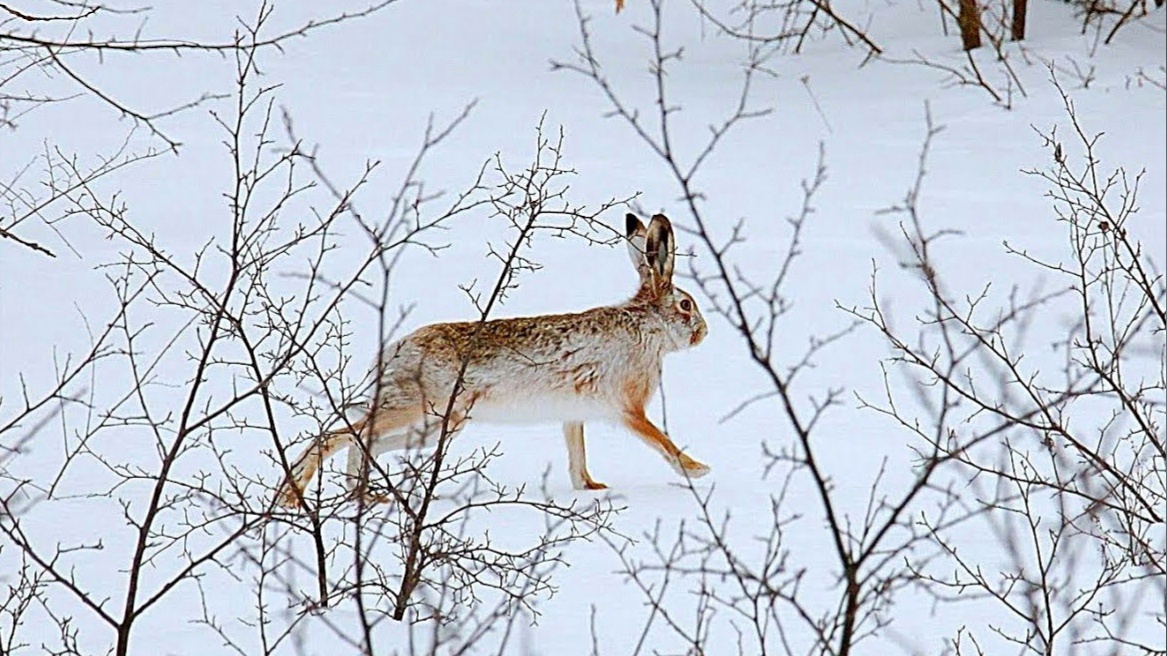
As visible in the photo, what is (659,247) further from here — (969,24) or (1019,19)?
(1019,19)

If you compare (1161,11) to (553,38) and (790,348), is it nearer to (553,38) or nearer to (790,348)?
(553,38)

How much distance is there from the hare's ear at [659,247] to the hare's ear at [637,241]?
3cm

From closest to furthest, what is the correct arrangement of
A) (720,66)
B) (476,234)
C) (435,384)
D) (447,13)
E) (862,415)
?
1. (435,384)
2. (862,415)
3. (476,234)
4. (720,66)
5. (447,13)

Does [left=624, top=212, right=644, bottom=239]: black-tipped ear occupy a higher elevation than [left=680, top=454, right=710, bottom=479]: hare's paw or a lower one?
higher

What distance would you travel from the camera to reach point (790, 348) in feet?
37.4

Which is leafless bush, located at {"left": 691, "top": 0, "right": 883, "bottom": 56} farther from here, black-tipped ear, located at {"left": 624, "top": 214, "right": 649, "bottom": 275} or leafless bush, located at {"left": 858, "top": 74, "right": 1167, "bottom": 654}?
black-tipped ear, located at {"left": 624, "top": 214, "right": 649, "bottom": 275}

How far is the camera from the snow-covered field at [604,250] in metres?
5.59

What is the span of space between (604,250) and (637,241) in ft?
16.8

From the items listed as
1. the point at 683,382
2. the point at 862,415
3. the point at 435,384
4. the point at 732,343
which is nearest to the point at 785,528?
the point at 435,384

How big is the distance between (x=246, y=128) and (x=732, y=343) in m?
6.42

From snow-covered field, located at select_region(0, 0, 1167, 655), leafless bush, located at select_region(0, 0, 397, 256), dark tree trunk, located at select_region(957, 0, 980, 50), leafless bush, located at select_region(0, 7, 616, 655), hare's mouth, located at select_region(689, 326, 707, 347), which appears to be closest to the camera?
leafless bush, located at select_region(0, 7, 616, 655)

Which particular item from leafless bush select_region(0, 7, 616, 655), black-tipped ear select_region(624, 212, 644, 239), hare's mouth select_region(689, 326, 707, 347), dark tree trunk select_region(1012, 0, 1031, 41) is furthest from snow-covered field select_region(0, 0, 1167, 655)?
black-tipped ear select_region(624, 212, 644, 239)

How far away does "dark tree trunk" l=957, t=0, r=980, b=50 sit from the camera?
17141 mm

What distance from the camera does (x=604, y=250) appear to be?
43.4 ft
